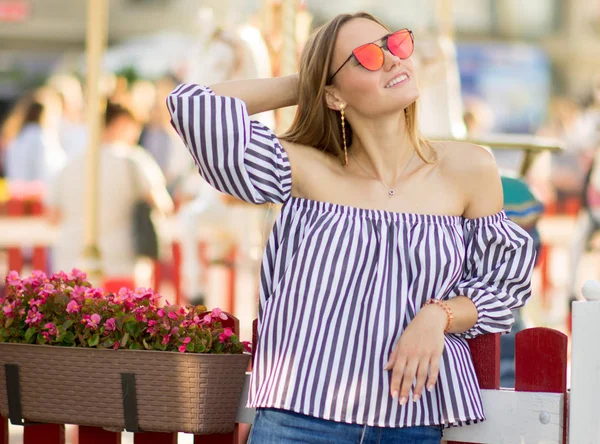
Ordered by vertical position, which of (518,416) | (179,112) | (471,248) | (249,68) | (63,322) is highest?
(249,68)

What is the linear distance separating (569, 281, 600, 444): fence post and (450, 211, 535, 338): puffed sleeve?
5.2 inches

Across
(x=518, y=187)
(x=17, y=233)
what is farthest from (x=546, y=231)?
(x=518, y=187)

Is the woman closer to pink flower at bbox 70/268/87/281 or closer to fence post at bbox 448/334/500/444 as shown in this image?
fence post at bbox 448/334/500/444

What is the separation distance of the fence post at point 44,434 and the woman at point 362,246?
0.65m

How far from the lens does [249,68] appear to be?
7465 mm

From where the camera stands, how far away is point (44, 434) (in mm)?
2621

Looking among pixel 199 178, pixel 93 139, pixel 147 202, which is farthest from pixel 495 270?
pixel 199 178

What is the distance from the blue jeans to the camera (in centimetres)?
207

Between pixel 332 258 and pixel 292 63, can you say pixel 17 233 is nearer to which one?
pixel 292 63

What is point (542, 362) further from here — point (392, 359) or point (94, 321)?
point (94, 321)

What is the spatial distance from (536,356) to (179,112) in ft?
2.77

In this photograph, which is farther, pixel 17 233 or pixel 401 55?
pixel 17 233

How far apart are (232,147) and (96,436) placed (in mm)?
782

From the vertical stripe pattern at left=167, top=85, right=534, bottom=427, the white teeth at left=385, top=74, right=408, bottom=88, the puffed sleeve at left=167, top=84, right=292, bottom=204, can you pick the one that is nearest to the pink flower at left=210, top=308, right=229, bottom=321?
the vertical stripe pattern at left=167, top=85, right=534, bottom=427
